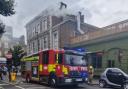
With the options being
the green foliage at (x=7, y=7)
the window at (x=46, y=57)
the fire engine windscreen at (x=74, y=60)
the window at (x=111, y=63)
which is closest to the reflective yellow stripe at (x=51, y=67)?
the window at (x=46, y=57)

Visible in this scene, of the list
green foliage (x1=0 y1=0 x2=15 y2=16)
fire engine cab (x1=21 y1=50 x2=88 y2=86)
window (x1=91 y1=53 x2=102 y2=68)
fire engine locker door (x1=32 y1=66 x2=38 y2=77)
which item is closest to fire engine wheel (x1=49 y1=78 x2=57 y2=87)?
fire engine cab (x1=21 y1=50 x2=88 y2=86)

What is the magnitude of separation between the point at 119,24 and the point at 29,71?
9.15 m

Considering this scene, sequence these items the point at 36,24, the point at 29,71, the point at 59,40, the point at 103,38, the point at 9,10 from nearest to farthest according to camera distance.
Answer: the point at 9,10
the point at 29,71
the point at 103,38
the point at 59,40
the point at 36,24

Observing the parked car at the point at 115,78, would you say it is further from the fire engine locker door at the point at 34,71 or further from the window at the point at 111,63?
the window at the point at 111,63

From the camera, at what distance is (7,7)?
749 inches

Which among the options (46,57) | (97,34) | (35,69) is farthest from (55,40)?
(46,57)

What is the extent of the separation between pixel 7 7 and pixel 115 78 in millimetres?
8411

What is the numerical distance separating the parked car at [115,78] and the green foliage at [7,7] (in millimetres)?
7770

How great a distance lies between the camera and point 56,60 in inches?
833

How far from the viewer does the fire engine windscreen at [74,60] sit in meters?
20.8

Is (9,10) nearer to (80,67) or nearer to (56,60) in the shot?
(56,60)

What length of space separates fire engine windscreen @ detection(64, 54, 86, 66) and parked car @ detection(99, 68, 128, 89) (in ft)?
6.28

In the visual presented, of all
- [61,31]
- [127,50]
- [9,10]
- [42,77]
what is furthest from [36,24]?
[9,10]

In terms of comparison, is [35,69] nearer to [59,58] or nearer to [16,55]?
[59,58]
